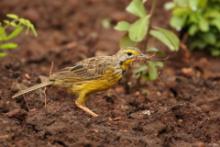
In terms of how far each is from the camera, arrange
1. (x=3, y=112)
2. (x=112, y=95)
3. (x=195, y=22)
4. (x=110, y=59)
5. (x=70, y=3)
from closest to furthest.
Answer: (x=3, y=112) < (x=110, y=59) < (x=112, y=95) < (x=195, y=22) < (x=70, y=3)

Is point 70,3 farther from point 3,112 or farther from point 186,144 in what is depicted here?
point 186,144

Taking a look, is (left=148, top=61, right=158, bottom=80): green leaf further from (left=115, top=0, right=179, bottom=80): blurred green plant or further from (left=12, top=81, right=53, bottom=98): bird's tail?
(left=12, top=81, right=53, bottom=98): bird's tail

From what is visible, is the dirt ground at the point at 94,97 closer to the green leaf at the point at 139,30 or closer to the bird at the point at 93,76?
the bird at the point at 93,76

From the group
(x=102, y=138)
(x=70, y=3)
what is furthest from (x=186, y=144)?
(x=70, y=3)

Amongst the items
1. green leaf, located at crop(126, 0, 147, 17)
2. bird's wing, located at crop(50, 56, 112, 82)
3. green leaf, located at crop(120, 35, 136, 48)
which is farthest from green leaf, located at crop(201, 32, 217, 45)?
bird's wing, located at crop(50, 56, 112, 82)

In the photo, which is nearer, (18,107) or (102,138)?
(102,138)
